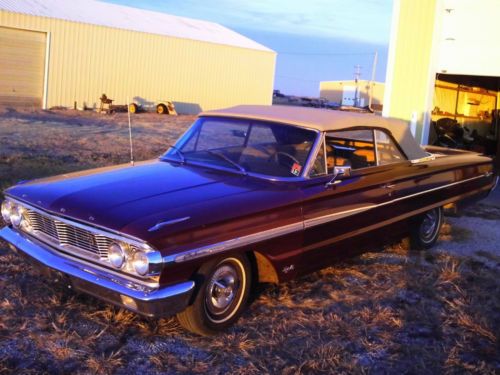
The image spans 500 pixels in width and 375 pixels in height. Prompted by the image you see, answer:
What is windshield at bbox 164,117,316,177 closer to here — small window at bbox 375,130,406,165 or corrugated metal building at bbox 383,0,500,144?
small window at bbox 375,130,406,165

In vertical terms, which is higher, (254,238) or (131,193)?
(131,193)

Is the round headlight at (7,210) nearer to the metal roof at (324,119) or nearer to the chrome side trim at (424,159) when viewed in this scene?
the metal roof at (324,119)

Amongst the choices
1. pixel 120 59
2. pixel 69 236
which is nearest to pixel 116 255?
pixel 69 236

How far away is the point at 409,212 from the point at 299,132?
154 centimetres

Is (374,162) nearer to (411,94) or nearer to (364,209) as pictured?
(364,209)

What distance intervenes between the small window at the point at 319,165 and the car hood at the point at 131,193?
0.57 meters

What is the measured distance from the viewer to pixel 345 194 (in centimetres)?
473

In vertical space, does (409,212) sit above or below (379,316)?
above

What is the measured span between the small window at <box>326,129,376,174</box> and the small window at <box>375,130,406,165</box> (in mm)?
98

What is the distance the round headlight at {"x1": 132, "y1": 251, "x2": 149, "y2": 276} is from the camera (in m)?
3.36

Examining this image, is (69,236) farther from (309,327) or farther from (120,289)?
(309,327)

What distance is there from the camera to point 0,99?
23.3m

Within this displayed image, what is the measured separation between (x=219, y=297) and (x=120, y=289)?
2.42 ft

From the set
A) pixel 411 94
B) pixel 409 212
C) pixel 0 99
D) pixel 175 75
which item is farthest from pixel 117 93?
pixel 409 212
